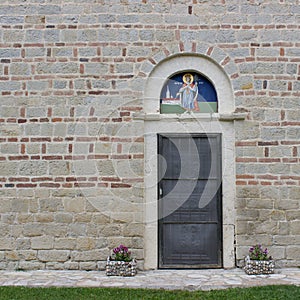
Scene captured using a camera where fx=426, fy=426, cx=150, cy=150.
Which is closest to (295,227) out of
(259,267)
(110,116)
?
(259,267)

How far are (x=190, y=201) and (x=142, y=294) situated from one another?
168 cm

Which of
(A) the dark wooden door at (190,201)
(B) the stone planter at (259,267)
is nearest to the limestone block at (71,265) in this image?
(A) the dark wooden door at (190,201)

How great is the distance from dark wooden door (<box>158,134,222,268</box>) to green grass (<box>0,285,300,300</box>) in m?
1.09

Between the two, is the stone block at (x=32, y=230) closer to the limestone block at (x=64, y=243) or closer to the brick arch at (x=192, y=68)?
the limestone block at (x=64, y=243)

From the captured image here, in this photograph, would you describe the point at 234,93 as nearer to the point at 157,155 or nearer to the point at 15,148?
the point at 157,155

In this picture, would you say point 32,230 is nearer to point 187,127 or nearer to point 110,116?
point 110,116

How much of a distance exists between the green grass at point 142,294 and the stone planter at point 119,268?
0.65 m

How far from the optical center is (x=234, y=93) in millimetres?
6145

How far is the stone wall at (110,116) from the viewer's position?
600 centimetres

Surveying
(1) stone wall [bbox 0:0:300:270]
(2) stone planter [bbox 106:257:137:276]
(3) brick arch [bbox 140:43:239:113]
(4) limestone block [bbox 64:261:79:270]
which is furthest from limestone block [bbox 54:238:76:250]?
(3) brick arch [bbox 140:43:239:113]

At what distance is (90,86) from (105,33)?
2.65 feet

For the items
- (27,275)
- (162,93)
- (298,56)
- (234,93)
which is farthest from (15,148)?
(298,56)

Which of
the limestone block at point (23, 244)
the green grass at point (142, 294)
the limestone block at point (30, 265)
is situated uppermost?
the limestone block at point (23, 244)

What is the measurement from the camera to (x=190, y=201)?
609cm
